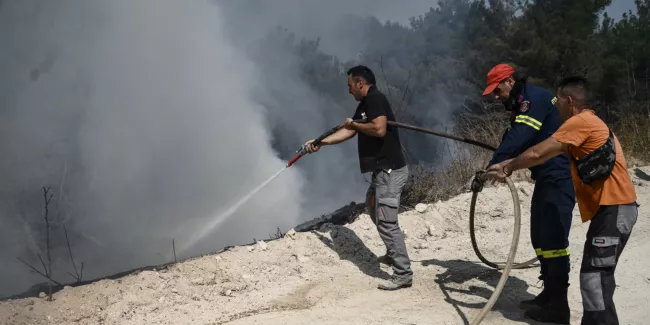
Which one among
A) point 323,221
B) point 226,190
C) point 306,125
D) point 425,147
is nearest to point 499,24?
point 425,147

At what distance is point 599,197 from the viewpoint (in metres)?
3.34

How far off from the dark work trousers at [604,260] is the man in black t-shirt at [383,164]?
160 centimetres

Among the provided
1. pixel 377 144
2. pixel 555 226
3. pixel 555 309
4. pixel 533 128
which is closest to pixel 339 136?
pixel 377 144

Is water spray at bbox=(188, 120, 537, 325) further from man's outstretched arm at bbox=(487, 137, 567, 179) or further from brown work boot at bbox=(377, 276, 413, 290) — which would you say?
brown work boot at bbox=(377, 276, 413, 290)

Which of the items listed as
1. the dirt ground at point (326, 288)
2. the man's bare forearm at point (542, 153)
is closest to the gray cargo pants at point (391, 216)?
the dirt ground at point (326, 288)

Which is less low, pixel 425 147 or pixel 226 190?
pixel 425 147

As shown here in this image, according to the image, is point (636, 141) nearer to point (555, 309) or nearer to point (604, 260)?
point (555, 309)

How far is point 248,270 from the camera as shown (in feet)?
17.1

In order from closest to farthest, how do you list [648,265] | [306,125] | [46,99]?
[648,265] < [46,99] < [306,125]

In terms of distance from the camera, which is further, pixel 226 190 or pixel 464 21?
pixel 464 21

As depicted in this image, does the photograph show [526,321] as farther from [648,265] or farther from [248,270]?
[248,270]

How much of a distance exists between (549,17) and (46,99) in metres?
15.6

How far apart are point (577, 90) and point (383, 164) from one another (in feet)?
5.64

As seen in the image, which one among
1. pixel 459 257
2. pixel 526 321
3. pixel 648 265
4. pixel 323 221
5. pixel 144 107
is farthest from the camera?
pixel 144 107
